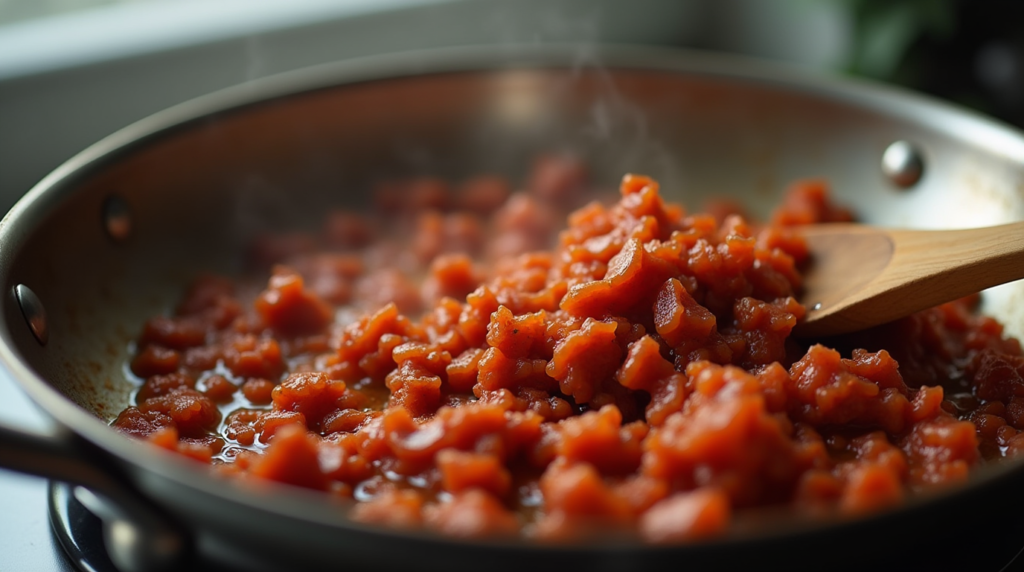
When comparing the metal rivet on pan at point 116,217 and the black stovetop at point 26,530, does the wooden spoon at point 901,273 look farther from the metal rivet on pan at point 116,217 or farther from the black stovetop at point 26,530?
the metal rivet on pan at point 116,217

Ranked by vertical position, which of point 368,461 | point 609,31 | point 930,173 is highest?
point 609,31

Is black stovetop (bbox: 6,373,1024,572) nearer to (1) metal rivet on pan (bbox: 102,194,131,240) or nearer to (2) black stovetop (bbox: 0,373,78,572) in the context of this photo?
(2) black stovetop (bbox: 0,373,78,572)

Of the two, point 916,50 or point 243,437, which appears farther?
point 916,50

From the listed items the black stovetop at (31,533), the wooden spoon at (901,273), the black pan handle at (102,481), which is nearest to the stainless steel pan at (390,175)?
the black pan handle at (102,481)

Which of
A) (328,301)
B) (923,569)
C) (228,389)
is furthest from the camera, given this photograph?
(328,301)

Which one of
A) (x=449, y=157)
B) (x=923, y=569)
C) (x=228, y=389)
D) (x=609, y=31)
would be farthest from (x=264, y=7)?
(x=923, y=569)

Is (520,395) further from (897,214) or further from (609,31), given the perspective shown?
(609,31)

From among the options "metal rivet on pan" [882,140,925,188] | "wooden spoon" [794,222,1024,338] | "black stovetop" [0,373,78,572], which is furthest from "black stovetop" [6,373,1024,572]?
"metal rivet on pan" [882,140,925,188]

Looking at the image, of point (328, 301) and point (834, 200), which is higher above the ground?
point (834, 200)
